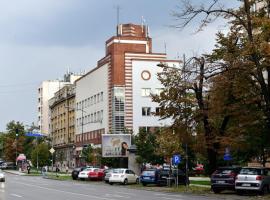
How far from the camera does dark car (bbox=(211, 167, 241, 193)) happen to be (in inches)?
1474

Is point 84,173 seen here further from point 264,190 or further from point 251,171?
point 264,190

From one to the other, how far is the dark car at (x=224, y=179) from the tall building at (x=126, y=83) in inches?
2245

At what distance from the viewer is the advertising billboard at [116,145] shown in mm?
69000

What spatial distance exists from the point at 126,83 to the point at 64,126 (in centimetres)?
3922

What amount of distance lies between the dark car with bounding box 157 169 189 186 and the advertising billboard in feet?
64.3

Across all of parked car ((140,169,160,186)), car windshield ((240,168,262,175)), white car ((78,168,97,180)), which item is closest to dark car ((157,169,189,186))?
A: parked car ((140,169,160,186))

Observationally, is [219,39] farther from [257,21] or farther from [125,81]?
[125,81]

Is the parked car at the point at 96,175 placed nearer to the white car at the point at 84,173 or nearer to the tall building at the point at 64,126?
the white car at the point at 84,173

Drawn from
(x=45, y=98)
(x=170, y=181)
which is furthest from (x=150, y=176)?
(x=45, y=98)

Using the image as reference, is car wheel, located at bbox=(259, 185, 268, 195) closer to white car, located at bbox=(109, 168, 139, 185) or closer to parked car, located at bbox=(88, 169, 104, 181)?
white car, located at bbox=(109, 168, 139, 185)

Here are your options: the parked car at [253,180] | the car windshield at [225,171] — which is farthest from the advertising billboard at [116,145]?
the parked car at [253,180]

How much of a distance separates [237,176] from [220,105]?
17.8 feet

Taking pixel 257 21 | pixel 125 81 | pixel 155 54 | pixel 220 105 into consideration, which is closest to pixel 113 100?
pixel 125 81

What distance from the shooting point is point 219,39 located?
39.1 meters
